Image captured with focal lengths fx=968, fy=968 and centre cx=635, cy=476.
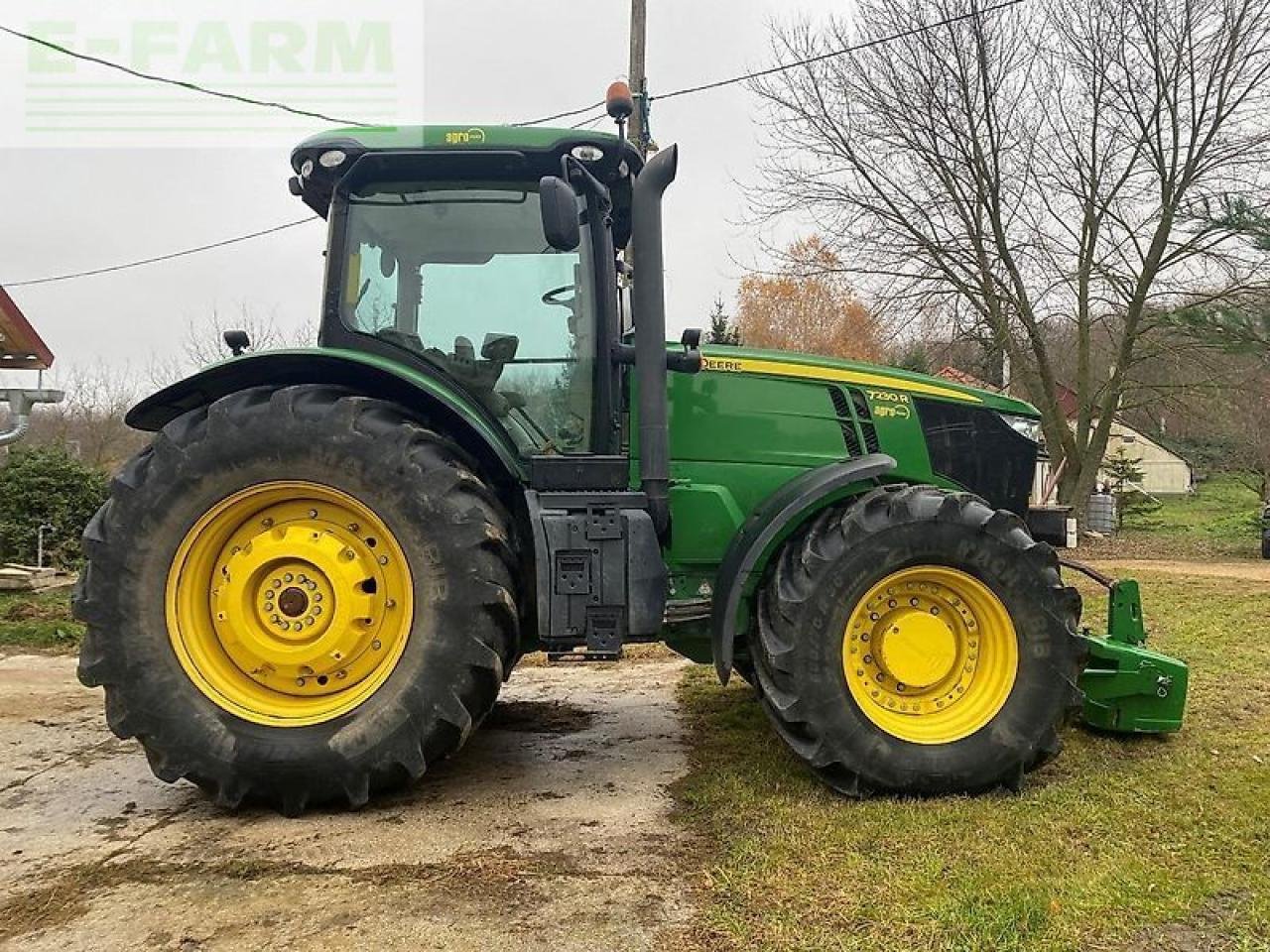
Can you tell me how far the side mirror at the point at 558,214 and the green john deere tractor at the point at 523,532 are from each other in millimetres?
15

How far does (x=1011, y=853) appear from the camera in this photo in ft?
9.67

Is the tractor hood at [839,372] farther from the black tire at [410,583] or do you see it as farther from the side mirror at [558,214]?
the black tire at [410,583]

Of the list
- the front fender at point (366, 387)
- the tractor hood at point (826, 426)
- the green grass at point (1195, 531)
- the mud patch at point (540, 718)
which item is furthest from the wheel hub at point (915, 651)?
the green grass at point (1195, 531)

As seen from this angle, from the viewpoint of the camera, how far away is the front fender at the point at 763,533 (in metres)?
3.69

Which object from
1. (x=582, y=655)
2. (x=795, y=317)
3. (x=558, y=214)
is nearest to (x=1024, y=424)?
(x=582, y=655)

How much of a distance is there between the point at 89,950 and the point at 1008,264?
16.3m

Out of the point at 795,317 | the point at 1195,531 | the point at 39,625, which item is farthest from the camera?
the point at 795,317

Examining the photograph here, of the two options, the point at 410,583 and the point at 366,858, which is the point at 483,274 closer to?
the point at 410,583

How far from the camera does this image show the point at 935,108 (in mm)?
15961

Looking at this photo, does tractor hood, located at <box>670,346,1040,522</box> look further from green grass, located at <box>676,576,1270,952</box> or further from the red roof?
the red roof

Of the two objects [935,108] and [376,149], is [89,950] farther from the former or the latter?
[935,108]

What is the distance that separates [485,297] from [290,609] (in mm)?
1446

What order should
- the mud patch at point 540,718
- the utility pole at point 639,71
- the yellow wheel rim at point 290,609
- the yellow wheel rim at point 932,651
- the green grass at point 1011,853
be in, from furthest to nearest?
1. the utility pole at point 639,71
2. the mud patch at point 540,718
3. the yellow wheel rim at point 932,651
4. the yellow wheel rim at point 290,609
5. the green grass at point 1011,853

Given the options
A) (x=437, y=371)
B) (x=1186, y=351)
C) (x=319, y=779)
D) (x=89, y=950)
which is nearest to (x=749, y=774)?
(x=319, y=779)
